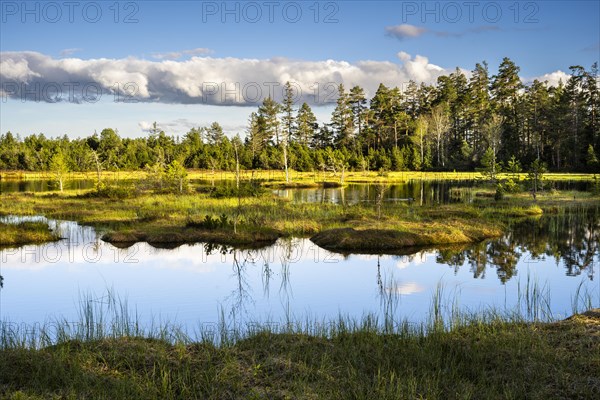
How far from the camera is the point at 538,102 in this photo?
275 feet

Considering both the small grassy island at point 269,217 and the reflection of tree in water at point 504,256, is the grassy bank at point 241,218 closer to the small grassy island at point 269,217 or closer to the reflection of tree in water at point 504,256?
the small grassy island at point 269,217

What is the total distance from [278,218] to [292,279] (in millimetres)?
12609

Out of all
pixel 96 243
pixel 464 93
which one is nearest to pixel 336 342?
pixel 96 243

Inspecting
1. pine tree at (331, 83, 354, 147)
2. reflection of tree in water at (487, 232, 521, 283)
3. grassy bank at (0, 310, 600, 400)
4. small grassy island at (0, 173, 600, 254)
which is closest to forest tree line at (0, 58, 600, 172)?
pine tree at (331, 83, 354, 147)

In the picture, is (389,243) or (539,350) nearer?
(539,350)

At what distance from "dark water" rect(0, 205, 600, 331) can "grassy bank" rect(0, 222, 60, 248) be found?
3.87 feet

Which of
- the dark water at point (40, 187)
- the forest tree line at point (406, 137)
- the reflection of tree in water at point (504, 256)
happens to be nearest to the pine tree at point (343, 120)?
the forest tree line at point (406, 137)

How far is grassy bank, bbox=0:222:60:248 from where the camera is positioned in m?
24.5

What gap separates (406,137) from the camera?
9581 centimetres

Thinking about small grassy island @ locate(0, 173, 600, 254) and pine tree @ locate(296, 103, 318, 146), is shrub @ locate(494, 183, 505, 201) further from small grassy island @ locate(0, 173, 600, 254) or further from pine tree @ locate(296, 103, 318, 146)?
pine tree @ locate(296, 103, 318, 146)

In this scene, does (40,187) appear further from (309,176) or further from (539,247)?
(539,247)

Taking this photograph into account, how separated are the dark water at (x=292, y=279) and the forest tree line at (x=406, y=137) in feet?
159

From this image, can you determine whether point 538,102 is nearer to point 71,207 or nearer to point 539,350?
point 71,207

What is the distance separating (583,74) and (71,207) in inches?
2865
